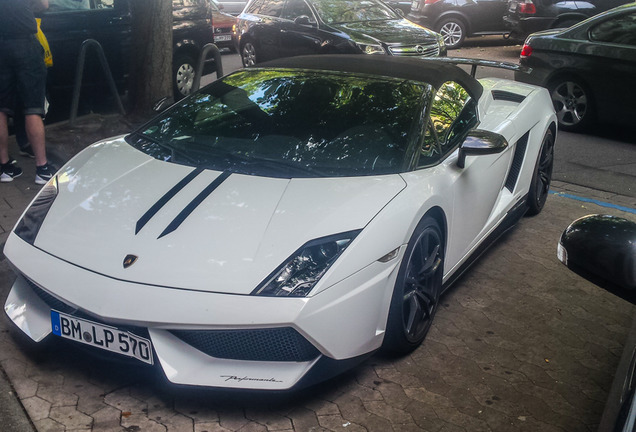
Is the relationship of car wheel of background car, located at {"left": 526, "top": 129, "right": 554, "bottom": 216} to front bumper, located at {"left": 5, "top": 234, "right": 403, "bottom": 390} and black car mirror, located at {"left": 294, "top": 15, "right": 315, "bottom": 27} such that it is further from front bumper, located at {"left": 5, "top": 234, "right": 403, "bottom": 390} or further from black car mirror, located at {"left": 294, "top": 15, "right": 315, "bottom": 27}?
black car mirror, located at {"left": 294, "top": 15, "right": 315, "bottom": 27}

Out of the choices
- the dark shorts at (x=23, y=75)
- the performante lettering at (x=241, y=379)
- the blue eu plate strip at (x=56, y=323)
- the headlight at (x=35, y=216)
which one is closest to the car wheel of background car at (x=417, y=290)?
the performante lettering at (x=241, y=379)

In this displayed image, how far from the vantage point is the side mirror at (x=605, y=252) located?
6.89 feet

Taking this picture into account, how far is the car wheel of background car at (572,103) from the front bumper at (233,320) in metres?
6.32

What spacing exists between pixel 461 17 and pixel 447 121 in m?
12.8

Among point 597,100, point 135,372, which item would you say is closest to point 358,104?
point 135,372

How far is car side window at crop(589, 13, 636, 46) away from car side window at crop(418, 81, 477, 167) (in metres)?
4.40

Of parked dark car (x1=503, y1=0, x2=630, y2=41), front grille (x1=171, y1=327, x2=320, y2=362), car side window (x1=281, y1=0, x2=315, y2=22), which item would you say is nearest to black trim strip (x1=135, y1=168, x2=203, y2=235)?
front grille (x1=171, y1=327, x2=320, y2=362)

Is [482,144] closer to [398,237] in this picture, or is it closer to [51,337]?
[398,237]

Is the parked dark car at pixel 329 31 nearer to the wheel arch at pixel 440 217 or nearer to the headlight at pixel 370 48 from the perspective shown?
the headlight at pixel 370 48

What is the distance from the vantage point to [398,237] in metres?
3.53

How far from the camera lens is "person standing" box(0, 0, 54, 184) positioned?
597 cm

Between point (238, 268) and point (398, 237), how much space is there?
776 mm

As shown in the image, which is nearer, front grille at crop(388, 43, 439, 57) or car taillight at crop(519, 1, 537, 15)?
front grille at crop(388, 43, 439, 57)

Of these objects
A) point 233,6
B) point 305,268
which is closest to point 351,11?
point 233,6
